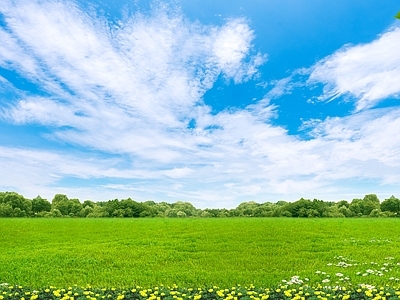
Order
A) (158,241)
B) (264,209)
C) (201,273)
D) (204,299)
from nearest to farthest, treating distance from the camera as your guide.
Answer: (204,299) → (201,273) → (158,241) → (264,209)

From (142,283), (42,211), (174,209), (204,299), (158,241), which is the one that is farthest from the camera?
(42,211)

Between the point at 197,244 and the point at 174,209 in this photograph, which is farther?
the point at 174,209

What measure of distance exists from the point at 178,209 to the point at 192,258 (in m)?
31.6

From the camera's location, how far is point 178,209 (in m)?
45.5

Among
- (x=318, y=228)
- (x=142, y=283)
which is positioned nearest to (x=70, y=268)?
(x=142, y=283)

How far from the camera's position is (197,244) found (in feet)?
55.6

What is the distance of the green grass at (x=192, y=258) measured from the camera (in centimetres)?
1060

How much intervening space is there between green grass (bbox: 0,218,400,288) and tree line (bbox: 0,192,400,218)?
14204 mm

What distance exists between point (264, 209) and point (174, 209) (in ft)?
44.5

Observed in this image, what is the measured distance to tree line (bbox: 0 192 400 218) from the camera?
120 feet

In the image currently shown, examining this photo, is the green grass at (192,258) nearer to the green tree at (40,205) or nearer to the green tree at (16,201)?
the green tree at (16,201)

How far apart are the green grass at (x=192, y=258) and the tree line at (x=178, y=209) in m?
14.2

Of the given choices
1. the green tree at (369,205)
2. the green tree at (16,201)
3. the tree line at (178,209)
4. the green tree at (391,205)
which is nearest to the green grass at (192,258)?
the tree line at (178,209)

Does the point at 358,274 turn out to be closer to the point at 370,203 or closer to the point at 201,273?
the point at 201,273
